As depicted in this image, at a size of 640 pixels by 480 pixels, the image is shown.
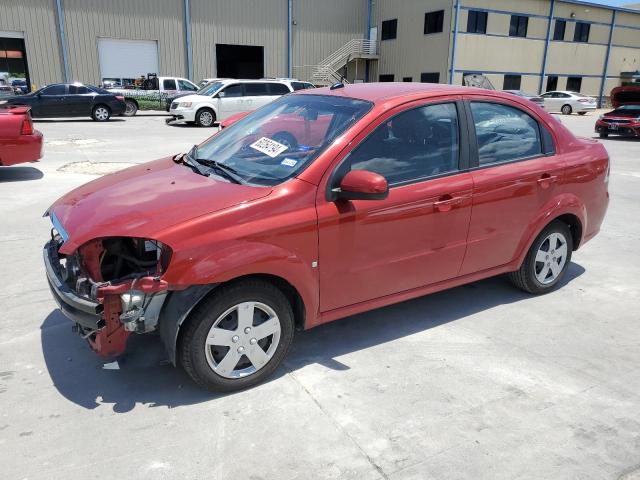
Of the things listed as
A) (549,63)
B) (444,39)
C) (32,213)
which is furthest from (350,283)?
(549,63)

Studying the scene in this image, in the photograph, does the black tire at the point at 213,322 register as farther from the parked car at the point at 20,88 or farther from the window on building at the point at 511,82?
the window on building at the point at 511,82

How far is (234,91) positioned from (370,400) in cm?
1839

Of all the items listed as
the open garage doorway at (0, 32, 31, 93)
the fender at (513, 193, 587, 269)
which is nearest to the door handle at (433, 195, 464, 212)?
the fender at (513, 193, 587, 269)

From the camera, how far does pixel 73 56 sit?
28797 mm

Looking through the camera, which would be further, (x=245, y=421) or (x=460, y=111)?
(x=460, y=111)

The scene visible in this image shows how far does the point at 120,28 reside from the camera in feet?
97.4

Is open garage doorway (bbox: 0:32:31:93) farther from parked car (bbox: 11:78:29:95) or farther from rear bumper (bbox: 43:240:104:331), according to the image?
rear bumper (bbox: 43:240:104:331)

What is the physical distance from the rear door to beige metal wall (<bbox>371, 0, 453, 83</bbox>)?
3278 cm

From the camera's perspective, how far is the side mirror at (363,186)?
3008 mm

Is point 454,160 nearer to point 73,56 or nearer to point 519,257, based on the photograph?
point 519,257

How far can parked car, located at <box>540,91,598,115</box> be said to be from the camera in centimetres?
3259

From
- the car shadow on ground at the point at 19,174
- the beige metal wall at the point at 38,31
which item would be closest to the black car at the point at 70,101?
the beige metal wall at the point at 38,31

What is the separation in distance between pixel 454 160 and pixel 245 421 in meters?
2.24

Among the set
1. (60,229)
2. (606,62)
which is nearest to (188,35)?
(60,229)
